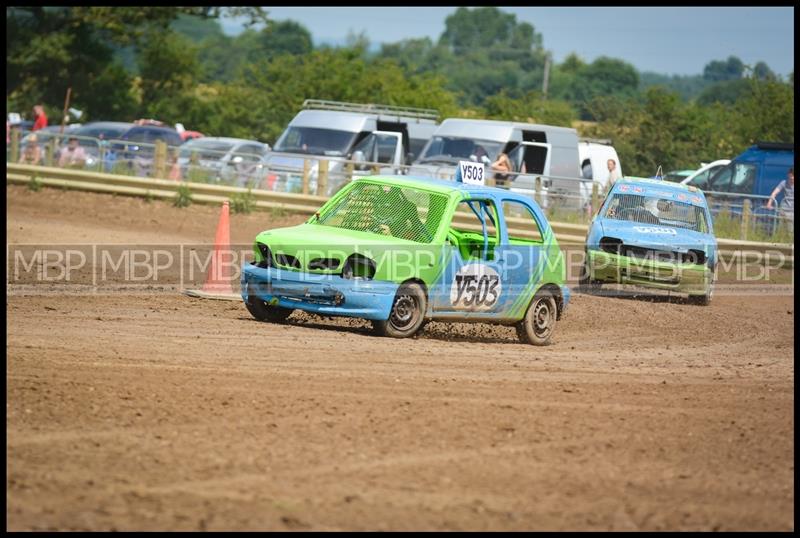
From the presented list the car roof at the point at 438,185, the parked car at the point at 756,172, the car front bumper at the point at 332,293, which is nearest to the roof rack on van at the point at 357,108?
the parked car at the point at 756,172

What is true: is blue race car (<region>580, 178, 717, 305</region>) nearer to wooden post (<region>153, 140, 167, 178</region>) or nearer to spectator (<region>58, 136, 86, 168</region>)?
wooden post (<region>153, 140, 167, 178</region>)

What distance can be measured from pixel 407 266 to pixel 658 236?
7226mm

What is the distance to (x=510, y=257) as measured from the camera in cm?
1195

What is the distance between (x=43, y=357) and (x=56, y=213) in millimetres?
15665

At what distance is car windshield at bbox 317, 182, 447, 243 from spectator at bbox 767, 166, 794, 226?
13.2 m

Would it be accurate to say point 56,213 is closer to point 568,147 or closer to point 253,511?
point 568,147

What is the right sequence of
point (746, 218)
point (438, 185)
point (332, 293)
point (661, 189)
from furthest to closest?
point (746, 218)
point (661, 189)
point (438, 185)
point (332, 293)

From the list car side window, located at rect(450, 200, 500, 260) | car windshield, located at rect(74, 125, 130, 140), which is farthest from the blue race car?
car windshield, located at rect(74, 125, 130, 140)

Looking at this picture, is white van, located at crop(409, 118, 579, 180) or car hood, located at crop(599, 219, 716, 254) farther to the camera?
white van, located at crop(409, 118, 579, 180)

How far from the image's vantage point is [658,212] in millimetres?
18281

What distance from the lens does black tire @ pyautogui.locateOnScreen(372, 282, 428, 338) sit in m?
11.2

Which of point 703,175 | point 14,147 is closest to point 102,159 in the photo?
point 14,147

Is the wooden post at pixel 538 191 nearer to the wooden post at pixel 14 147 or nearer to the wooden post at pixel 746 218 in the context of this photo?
the wooden post at pixel 746 218

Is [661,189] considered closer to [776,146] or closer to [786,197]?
[786,197]
